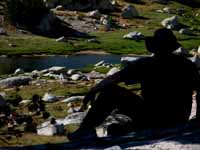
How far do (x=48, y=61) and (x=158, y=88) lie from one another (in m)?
46.3

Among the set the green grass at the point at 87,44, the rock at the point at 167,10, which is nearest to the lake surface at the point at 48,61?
the green grass at the point at 87,44

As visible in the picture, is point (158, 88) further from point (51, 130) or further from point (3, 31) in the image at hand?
point (3, 31)

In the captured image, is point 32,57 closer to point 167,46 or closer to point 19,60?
point 19,60

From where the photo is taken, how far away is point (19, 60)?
57.5m

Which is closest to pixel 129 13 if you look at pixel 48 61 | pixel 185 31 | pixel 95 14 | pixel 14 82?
pixel 95 14

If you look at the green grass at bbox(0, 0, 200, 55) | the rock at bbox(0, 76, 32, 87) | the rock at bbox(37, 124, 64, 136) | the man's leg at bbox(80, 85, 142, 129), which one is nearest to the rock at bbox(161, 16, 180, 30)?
the green grass at bbox(0, 0, 200, 55)

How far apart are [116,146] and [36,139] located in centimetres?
529

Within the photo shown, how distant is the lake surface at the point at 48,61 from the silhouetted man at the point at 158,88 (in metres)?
37.3

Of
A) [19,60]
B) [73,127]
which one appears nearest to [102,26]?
[19,60]

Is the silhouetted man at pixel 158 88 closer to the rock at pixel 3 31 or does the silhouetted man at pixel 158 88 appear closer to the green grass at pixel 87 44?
the green grass at pixel 87 44

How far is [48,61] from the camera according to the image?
5656 centimetres

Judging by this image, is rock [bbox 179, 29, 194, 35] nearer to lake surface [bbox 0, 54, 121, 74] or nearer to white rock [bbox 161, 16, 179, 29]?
white rock [bbox 161, 16, 179, 29]

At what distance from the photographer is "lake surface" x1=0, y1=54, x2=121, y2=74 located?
167ft

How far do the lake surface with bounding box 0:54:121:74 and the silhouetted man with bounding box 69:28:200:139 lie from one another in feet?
122
